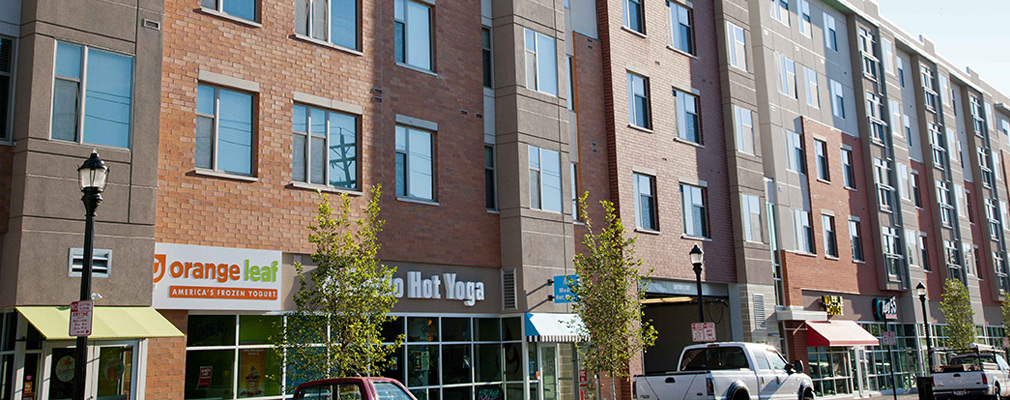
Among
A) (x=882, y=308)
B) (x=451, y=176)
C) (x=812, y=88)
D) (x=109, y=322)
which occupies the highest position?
(x=812, y=88)

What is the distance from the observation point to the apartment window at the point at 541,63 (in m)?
24.2

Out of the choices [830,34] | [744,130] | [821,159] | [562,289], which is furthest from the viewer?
[830,34]

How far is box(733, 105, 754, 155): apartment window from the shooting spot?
32.1 metres

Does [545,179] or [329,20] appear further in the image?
[545,179]

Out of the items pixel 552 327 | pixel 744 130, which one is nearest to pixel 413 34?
pixel 552 327

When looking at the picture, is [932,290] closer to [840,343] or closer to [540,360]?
[840,343]

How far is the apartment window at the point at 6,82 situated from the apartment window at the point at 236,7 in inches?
150

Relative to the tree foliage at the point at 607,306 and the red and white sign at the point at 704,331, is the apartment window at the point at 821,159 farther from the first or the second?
the tree foliage at the point at 607,306

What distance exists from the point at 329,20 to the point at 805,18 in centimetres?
2535

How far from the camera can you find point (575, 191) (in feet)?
85.0

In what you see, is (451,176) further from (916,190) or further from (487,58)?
(916,190)

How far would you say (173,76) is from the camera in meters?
17.1

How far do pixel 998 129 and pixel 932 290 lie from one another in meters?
20.2

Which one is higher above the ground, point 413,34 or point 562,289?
point 413,34
